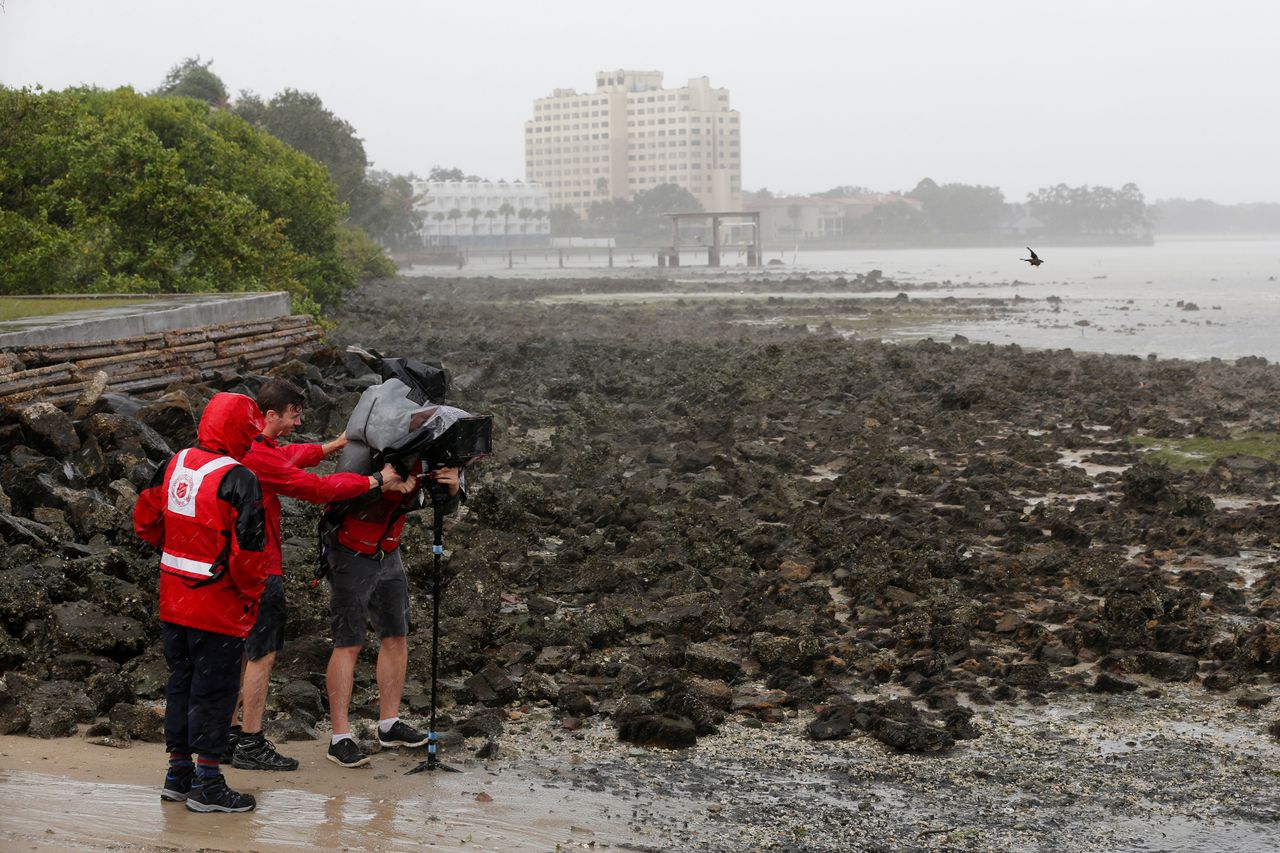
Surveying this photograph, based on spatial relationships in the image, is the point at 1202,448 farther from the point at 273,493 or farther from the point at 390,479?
the point at 273,493

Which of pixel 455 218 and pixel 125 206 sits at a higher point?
pixel 455 218

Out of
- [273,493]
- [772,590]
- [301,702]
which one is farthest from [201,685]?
[772,590]

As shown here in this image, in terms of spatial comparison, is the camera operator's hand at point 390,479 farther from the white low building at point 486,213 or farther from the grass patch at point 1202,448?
the white low building at point 486,213

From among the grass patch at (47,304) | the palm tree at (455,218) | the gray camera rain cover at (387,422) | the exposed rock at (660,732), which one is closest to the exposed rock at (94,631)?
the gray camera rain cover at (387,422)

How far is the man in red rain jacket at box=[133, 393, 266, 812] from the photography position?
557cm

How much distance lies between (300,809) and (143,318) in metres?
11.1

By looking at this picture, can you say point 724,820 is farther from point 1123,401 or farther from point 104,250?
point 104,250

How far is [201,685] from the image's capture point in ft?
18.8

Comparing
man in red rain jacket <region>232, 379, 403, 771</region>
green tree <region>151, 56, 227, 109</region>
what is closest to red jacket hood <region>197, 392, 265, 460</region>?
man in red rain jacket <region>232, 379, 403, 771</region>

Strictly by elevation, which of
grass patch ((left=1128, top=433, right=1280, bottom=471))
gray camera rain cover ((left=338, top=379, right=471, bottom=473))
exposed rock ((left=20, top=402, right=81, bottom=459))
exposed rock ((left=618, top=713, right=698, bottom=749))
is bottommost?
exposed rock ((left=618, top=713, right=698, bottom=749))

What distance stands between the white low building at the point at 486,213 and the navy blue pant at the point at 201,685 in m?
168

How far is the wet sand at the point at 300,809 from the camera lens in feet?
18.2

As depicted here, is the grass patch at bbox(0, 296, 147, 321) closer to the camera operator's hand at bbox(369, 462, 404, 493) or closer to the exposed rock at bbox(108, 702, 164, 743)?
the exposed rock at bbox(108, 702, 164, 743)

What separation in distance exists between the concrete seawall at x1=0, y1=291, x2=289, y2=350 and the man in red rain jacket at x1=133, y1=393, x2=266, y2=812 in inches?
336
